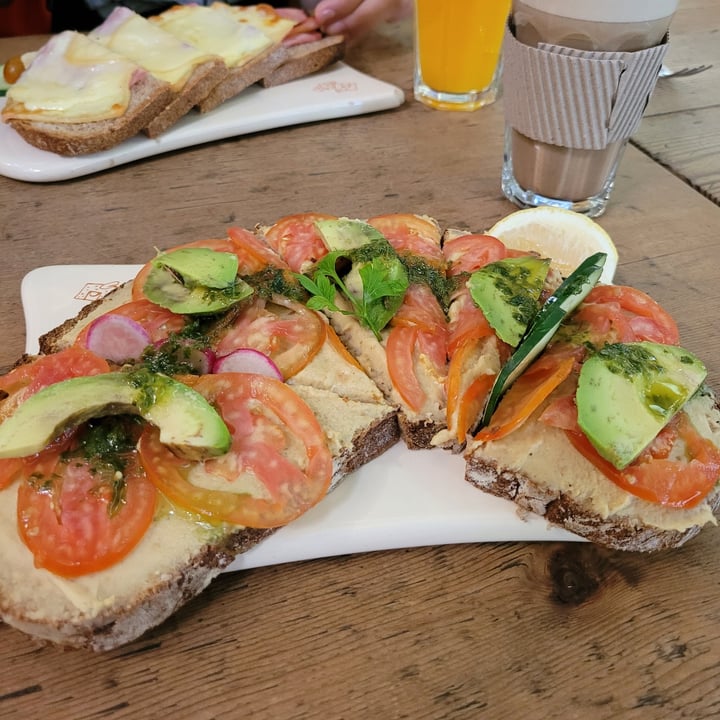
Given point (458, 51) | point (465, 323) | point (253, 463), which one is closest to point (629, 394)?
point (465, 323)

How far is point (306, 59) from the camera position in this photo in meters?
4.47

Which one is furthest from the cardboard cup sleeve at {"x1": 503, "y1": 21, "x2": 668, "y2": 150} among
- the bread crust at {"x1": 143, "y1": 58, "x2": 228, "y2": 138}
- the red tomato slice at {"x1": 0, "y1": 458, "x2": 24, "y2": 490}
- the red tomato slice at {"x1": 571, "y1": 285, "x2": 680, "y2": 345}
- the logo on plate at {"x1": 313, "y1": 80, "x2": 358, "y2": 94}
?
the red tomato slice at {"x1": 0, "y1": 458, "x2": 24, "y2": 490}

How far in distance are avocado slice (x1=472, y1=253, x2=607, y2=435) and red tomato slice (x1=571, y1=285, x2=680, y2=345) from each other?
0.08m

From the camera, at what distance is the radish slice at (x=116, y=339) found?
220 centimetres

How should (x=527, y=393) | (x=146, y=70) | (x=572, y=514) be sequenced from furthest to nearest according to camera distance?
(x=146, y=70)
(x=527, y=393)
(x=572, y=514)

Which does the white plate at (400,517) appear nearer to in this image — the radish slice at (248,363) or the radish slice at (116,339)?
the radish slice at (248,363)

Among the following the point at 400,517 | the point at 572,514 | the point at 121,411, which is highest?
the point at 121,411

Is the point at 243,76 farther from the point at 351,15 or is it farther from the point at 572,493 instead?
the point at 572,493

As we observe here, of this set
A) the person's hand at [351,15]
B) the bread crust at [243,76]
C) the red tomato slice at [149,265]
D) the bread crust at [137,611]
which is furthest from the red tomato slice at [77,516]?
the person's hand at [351,15]

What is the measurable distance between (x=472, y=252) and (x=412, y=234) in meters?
0.27

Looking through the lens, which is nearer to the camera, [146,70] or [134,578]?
[134,578]

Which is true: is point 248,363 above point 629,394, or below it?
below

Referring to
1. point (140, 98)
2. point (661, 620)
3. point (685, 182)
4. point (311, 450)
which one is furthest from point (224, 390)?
point (685, 182)

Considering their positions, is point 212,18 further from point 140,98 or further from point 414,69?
point 414,69
